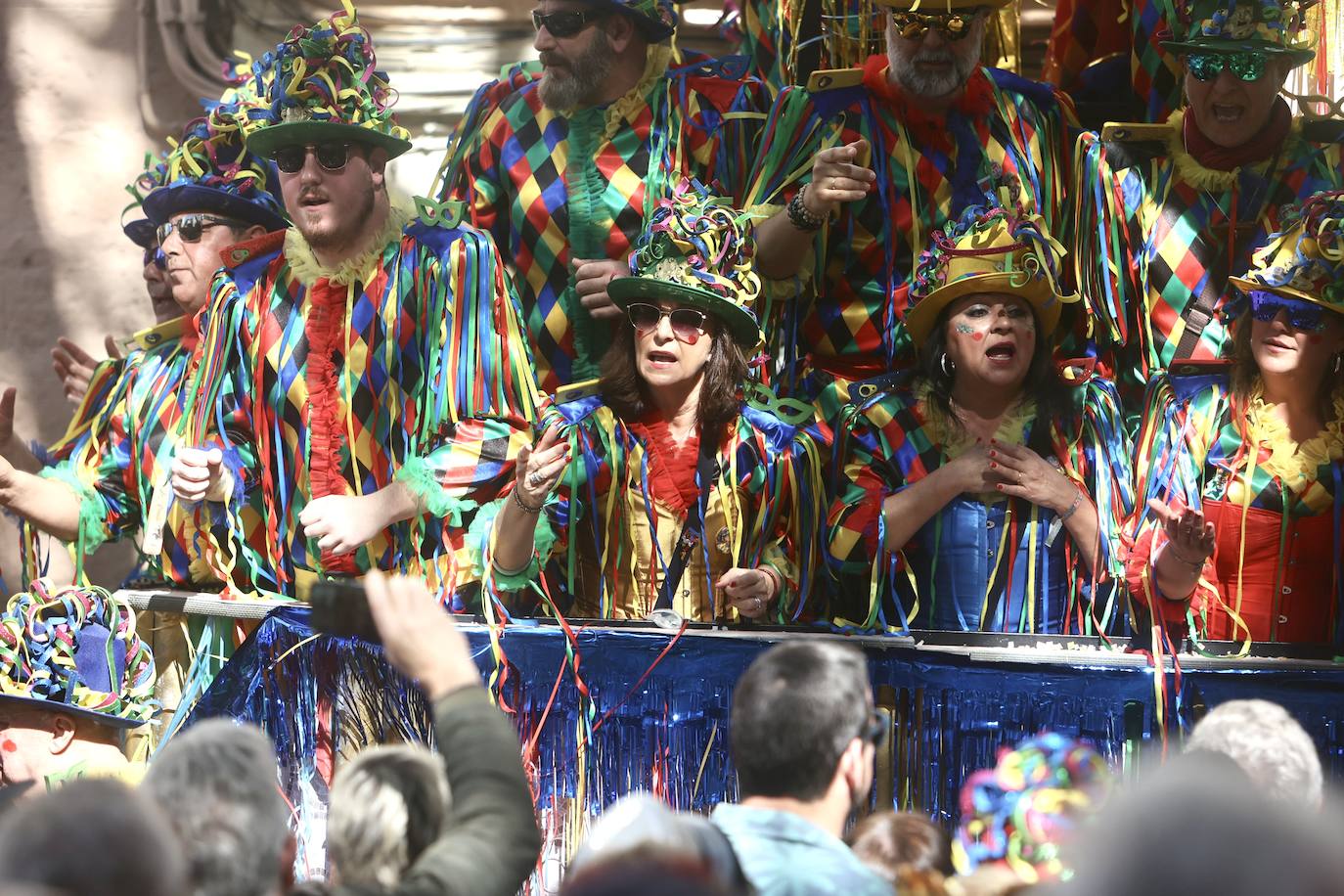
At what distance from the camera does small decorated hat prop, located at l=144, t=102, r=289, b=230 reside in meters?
6.01

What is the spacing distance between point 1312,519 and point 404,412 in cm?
230

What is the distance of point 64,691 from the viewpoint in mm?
4258

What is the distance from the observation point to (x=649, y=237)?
4.73 metres

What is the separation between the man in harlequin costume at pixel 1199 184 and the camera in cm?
478

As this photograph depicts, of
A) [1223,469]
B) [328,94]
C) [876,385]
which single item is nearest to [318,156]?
[328,94]

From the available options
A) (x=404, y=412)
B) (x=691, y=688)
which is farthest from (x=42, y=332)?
(x=691, y=688)

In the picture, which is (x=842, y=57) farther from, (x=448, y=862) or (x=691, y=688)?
(x=448, y=862)

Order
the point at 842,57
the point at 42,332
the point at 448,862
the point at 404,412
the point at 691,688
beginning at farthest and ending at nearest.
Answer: the point at 42,332 < the point at 842,57 < the point at 404,412 < the point at 691,688 < the point at 448,862

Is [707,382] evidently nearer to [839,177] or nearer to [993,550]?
[839,177]

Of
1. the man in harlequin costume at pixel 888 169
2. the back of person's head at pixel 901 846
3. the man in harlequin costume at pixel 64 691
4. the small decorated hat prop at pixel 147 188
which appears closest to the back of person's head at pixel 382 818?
the back of person's head at pixel 901 846

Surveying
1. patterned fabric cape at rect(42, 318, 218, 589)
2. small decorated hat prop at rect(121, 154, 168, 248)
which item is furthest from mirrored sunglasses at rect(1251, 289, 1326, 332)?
small decorated hat prop at rect(121, 154, 168, 248)

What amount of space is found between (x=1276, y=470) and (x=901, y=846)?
186cm

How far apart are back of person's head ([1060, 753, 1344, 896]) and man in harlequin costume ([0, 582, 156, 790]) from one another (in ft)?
8.81

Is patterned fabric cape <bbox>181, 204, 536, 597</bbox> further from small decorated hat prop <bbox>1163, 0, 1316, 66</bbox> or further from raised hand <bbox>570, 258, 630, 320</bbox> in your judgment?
small decorated hat prop <bbox>1163, 0, 1316, 66</bbox>
